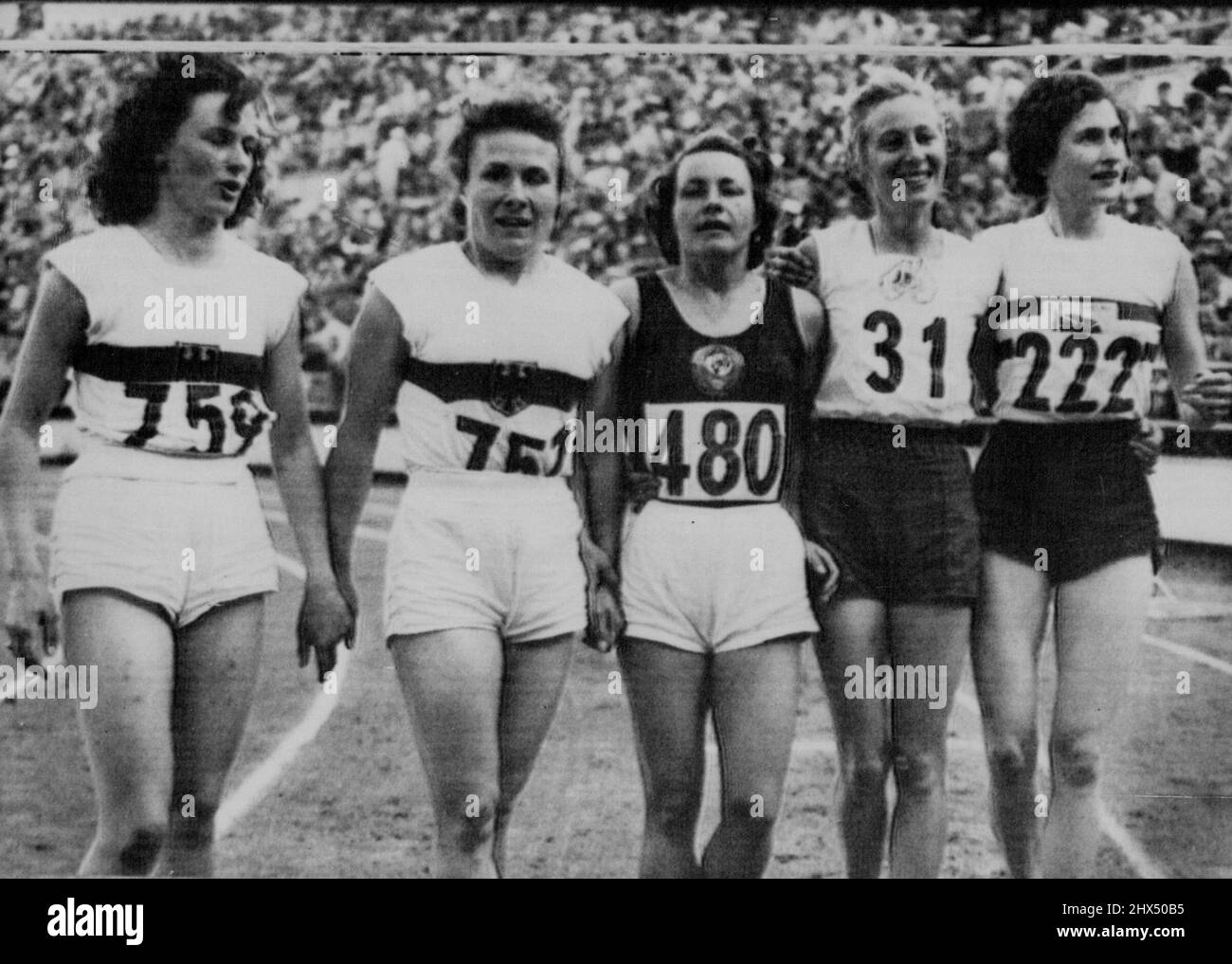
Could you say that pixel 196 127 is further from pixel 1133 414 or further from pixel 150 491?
pixel 1133 414

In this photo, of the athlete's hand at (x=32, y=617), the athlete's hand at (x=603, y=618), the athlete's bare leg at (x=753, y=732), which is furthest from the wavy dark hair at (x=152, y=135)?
the athlete's bare leg at (x=753, y=732)

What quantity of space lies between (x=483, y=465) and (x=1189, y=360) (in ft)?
5.32

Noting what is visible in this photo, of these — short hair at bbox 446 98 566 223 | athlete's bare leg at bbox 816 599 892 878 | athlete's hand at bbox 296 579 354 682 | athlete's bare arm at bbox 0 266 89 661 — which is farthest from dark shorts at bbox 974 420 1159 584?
athlete's bare arm at bbox 0 266 89 661

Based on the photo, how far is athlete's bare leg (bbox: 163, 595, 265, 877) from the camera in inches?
112

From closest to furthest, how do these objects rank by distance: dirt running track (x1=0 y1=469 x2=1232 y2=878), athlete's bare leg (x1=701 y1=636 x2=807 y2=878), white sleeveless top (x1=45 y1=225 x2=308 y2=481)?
white sleeveless top (x1=45 y1=225 x2=308 y2=481), athlete's bare leg (x1=701 y1=636 x2=807 y2=878), dirt running track (x1=0 y1=469 x2=1232 y2=878)

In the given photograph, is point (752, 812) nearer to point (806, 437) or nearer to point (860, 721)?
point (860, 721)

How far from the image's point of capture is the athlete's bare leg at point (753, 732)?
3004 millimetres

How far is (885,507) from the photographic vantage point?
10.2 ft

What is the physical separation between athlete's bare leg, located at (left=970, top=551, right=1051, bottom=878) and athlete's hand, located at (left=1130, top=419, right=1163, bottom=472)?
34cm

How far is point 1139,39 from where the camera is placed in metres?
3.40

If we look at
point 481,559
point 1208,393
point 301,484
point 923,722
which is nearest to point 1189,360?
point 1208,393

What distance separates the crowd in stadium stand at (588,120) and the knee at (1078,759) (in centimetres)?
95

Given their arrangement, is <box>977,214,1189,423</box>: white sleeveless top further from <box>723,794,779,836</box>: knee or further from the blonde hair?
<box>723,794,779,836</box>: knee

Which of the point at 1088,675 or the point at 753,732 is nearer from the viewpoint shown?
the point at 753,732
